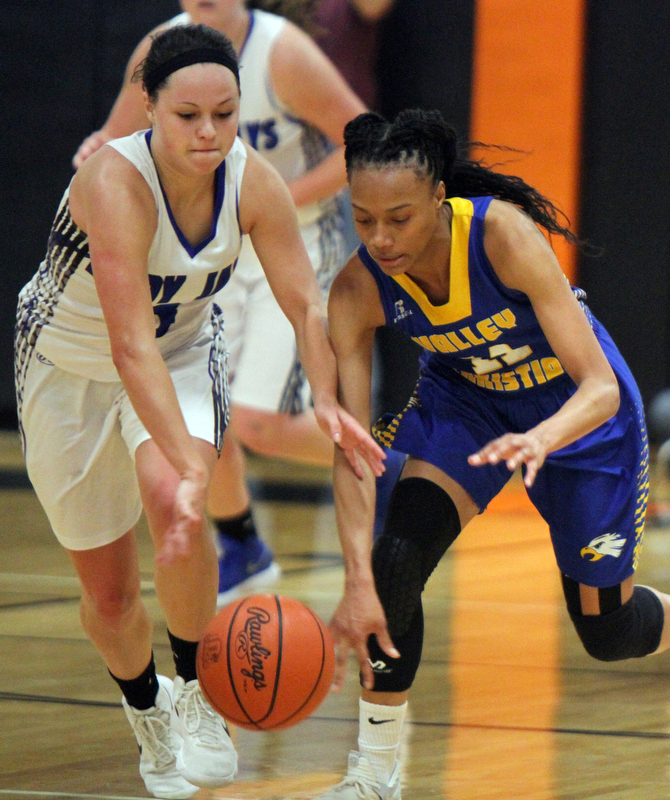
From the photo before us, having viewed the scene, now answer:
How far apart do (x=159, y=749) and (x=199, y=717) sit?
13 centimetres

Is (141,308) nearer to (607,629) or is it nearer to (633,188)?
(607,629)

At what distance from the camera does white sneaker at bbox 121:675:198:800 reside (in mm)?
2672

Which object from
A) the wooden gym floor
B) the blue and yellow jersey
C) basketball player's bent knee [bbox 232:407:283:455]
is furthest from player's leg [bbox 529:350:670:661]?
basketball player's bent knee [bbox 232:407:283:455]

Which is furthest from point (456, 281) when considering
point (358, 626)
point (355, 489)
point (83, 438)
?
point (83, 438)

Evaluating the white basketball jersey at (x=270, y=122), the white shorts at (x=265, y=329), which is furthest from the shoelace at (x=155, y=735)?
the white basketball jersey at (x=270, y=122)

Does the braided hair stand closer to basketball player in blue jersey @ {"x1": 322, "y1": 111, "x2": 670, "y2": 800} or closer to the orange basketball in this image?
basketball player in blue jersey @ {"x1": 322, "y1": 111, "x2": 670, "y2": 800}

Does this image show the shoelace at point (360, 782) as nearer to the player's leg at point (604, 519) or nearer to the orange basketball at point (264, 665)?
the orange basketball at point (264, 665)

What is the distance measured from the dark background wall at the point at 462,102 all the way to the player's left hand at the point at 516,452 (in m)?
5.97

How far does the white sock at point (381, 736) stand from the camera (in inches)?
103

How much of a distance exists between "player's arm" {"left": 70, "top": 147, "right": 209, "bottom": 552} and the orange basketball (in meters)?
0.24

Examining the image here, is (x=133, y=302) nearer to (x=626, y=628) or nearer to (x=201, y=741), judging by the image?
(x=201, y=741)

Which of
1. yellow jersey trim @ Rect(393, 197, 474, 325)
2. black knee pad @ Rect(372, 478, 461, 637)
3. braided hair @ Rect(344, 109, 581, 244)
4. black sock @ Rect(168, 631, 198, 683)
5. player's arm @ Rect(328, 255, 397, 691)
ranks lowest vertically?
black sock @ Rect(168, 631, 198, 683)

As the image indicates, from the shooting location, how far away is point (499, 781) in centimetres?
271

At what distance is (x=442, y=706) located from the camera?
10.9 feet
